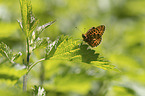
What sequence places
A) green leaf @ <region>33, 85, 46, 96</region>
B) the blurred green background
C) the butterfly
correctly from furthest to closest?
the blurred green background, the butterfly, green leaf @ <region>33, 85, 46, 96</region>

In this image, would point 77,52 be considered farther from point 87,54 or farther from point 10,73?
point 10,73

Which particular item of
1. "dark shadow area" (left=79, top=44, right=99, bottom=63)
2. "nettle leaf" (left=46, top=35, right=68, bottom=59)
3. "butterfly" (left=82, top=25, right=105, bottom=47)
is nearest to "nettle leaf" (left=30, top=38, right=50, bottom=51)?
"nettle leaf" (left=46, top=35, right=68, bottom=59)

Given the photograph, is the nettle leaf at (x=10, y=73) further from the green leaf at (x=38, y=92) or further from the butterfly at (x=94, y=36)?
the butterfly at (x=94, y=36)

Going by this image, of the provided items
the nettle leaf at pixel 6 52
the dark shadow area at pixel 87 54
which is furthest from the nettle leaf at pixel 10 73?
the dark shadow area at pixel 87 54

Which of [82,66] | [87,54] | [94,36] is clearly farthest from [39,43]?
[82,66]

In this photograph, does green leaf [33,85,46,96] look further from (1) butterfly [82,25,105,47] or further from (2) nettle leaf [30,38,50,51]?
(1) butterfly [82,25,105,47]

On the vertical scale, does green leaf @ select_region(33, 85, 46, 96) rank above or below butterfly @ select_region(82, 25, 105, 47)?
below

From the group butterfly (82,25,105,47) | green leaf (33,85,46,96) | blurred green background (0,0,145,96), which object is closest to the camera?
green leaf (33,85,46,96)
